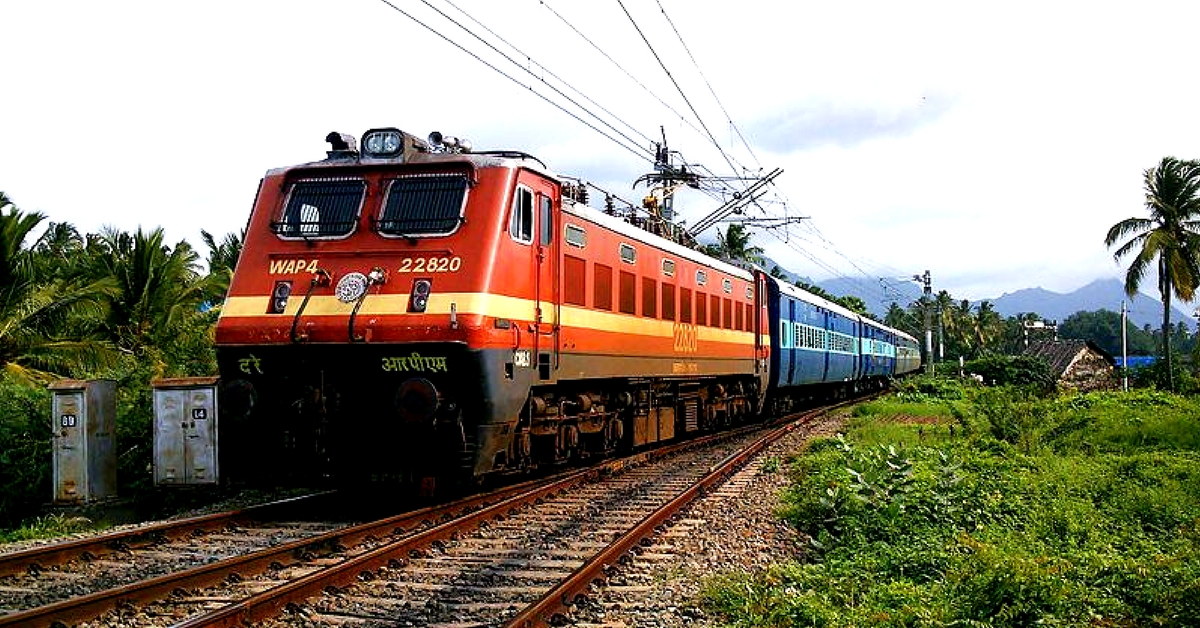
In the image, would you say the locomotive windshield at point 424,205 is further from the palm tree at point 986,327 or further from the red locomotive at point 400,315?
the palm tree at point 986,327

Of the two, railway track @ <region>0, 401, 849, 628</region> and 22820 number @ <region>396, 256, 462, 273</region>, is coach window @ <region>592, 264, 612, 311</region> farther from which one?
22820 number @ <region>396, 256, 462, 273</region>

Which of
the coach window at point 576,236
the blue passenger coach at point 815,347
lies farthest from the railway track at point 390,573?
the blue passenger coach at point 815,347

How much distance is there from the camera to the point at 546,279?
11641 mm

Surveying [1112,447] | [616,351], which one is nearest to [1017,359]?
[1112,447]

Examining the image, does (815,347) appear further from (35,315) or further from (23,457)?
(23,457)

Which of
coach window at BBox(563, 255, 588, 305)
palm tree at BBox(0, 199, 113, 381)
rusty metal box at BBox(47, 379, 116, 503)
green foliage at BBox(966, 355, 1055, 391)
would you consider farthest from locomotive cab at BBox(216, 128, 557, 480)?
green foliage at BBox(966, 355, 1055, 391)

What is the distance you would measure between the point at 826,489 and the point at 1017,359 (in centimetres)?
3372

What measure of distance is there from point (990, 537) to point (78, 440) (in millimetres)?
9837

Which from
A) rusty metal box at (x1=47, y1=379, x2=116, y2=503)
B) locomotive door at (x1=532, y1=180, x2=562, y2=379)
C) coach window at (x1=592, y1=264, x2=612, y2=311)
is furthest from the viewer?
coach window at (x1=592, y1=264, x2=612, y2=311)

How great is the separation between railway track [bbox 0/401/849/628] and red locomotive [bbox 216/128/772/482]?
88cm

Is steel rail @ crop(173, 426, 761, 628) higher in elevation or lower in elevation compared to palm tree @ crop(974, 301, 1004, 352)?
lower

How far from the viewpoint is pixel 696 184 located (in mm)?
27594

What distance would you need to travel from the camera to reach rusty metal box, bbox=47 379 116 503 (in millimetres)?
12070

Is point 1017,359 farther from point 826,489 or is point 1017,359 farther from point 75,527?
point 75,527
